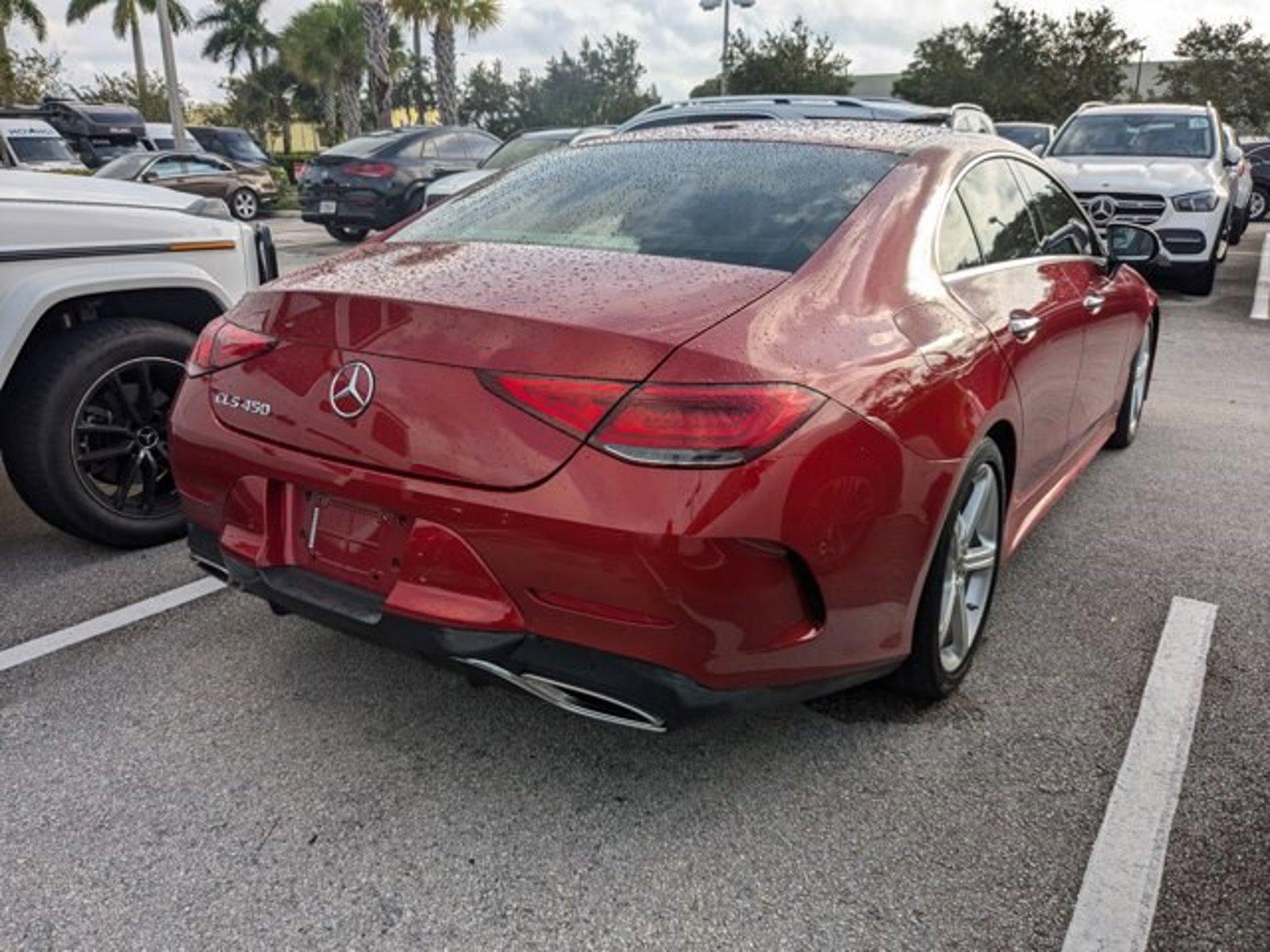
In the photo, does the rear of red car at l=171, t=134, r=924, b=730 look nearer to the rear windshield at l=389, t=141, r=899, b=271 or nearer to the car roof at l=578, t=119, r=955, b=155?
the rear windshield at l=389, t=141, r=899, b=271

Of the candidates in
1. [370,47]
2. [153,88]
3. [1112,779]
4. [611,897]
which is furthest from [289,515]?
[153,88]

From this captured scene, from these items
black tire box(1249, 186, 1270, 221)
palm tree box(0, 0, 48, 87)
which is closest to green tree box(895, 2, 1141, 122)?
black tire box(1249, 186, 1270, 221)

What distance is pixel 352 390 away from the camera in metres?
2.15

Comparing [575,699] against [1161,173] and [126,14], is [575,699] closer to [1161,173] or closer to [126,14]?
[1161,173]

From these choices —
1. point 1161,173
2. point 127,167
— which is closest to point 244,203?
point 127,167

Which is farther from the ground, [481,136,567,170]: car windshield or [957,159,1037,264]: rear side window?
[481,136,567,170]: car windshield

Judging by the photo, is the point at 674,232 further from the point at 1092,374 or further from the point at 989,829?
the point at 1092,374

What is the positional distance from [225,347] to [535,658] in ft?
3.65

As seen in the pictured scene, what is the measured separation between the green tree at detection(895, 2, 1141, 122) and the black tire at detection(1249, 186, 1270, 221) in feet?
59.8

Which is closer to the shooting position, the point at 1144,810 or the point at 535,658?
the point at 535,658

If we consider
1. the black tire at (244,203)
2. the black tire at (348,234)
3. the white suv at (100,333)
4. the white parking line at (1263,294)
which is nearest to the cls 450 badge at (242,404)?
the white suv at (100,333)

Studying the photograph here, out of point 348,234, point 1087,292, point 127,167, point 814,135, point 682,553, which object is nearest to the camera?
point 682,553

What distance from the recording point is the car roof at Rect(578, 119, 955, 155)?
289 cm

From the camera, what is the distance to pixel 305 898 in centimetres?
201
